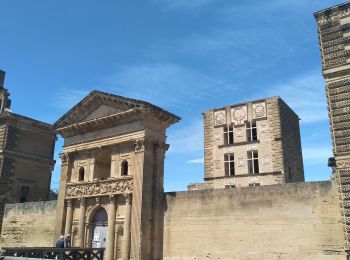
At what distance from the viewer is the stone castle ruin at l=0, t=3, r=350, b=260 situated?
17.0 metres

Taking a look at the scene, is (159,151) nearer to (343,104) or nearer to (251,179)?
(343,104)

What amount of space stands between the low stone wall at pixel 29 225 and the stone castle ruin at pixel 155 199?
0.23 feet

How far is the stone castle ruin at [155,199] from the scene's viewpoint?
55.7ft

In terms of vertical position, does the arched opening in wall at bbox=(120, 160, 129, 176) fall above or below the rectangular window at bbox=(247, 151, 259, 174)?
below

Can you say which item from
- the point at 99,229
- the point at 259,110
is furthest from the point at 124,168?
the point at 259,110

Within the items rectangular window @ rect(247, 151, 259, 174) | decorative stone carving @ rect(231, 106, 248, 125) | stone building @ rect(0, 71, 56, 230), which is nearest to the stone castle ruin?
stone building @ rect(0, 71, 56, 230)

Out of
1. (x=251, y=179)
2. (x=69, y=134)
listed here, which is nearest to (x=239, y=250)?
(x=69, y=134)

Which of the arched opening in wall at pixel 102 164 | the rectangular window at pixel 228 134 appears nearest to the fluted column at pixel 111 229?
the arched opening in wall at pixel 102 164

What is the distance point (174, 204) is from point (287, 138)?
2101cm

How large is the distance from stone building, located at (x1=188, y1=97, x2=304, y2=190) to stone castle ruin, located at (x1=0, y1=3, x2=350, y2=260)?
40.9ft

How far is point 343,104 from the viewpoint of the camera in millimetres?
16812

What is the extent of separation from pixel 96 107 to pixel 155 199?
7316mm

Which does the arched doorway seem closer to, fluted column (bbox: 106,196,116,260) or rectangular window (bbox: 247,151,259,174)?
fluted column (bbox: 106,196,116,260)

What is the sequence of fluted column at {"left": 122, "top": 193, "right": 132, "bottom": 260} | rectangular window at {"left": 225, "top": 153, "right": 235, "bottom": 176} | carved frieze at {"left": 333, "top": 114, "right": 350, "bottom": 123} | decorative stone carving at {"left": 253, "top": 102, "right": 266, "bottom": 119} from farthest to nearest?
1. rectangular window at {"left": 225, "top": 153, "right": 235, "bottom": 176}
2. decorative stone carving at {"left": 253, "top": 102, "right": 266, "bottom": 119}
3. fluted column at {"left": 122, "top": 193, "right": 132, "bottom": 260}
4. carved frieze at {"left": 333, "top": 114, "right": 350, "bottom": 123}
